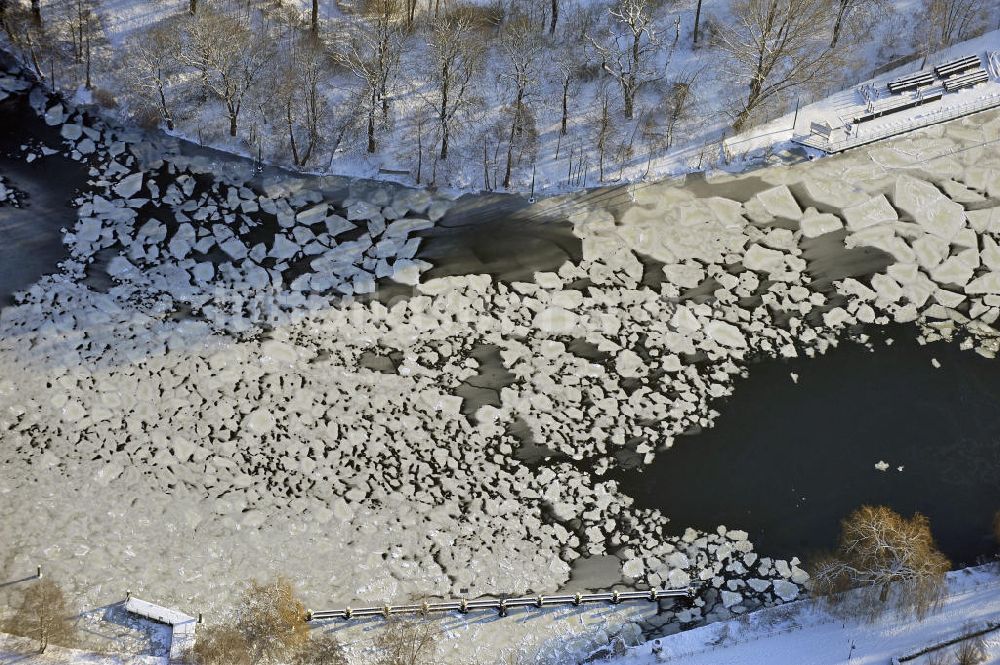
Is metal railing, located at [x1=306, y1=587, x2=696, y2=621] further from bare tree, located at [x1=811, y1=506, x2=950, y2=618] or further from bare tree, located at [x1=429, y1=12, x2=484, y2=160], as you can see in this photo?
bare tree, located at [x1=429, y1=12, x2=484, y2=160]

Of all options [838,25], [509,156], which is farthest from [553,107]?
[838,25]

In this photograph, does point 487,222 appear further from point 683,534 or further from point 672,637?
point 672,637

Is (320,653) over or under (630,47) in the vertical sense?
under

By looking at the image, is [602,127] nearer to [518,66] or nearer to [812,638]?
[518,66]

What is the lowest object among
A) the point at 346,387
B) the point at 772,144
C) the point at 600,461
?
the point at 600,461

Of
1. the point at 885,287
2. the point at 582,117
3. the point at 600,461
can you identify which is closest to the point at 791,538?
the point at 600,461
